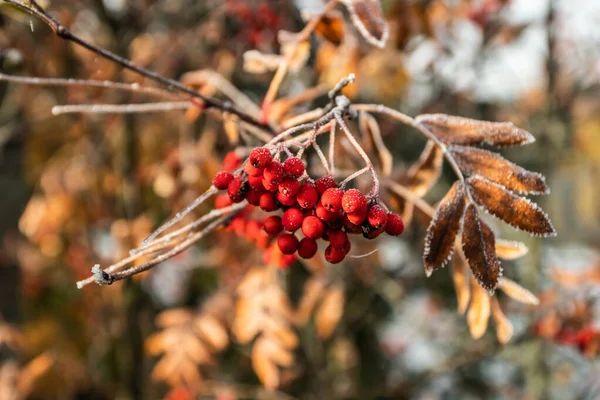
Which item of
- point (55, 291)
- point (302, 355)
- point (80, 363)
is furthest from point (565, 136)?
point (55, 291)

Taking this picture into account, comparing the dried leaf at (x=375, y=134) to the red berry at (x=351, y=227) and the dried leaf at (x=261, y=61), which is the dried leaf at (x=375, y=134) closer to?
the dried leaf at (x=261, y=61)

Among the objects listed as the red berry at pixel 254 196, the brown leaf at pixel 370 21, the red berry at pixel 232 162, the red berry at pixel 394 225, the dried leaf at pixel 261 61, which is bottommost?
the red berry at pixel 394 225

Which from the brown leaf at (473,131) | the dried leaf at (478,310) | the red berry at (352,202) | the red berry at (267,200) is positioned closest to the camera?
the red berry at (352,202)

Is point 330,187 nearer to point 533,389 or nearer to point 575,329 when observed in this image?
point 575,329

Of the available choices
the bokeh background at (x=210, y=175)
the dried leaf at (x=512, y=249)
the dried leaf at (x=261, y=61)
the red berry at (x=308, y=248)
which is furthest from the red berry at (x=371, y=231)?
the bokeh background at (x=210, y=175)

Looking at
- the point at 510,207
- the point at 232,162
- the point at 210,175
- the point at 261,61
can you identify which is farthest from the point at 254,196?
the point at 210,175

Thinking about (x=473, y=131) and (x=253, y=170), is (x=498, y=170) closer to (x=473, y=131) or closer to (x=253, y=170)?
(x=473, y=131)

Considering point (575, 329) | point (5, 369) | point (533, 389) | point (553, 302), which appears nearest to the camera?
point (575, 329)

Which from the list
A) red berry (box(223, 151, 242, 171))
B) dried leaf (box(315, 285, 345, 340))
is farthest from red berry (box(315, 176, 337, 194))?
dried leaf (box(315, 285, 345, 340))
